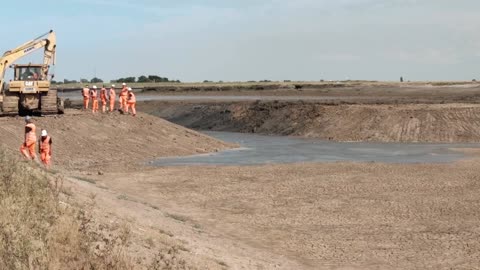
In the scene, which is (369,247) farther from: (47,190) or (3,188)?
(3,188)

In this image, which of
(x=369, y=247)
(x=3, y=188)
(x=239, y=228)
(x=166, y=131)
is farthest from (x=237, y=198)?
(x=166, y=131)

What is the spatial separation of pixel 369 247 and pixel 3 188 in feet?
24.4

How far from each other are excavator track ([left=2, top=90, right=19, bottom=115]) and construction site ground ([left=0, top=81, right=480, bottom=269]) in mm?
2637

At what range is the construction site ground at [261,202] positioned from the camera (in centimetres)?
1270

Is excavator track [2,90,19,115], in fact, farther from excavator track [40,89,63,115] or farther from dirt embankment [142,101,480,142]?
dirt embankment [142,101,480,142]

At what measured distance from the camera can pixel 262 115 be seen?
182ft

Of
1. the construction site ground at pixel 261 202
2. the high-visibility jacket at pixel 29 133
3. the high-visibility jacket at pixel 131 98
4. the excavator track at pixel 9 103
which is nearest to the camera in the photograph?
the construction site ground at pixel 261 202

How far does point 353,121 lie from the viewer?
48062 mm

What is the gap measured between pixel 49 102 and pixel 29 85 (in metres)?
1.51

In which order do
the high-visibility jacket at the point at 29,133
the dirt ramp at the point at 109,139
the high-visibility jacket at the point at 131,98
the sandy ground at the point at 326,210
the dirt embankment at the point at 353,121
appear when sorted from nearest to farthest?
the sandy ground at the point at 326,210 < the high-visibility jacket at the point at 29,133 < the dirt ramp at the point at 109,139 < the high-visibility jacket at the point at 131,98 < the dirt embankment at the point at 353,121

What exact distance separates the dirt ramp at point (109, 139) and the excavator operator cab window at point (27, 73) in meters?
2.56

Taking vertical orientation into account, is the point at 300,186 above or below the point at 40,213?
below

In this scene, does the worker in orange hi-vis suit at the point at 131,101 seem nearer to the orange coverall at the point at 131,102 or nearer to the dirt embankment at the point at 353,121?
the orange coverall at the point at 131,102

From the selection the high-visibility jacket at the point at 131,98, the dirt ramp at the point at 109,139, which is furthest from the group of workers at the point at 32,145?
the high-visibility jacket at the point at 131,98
